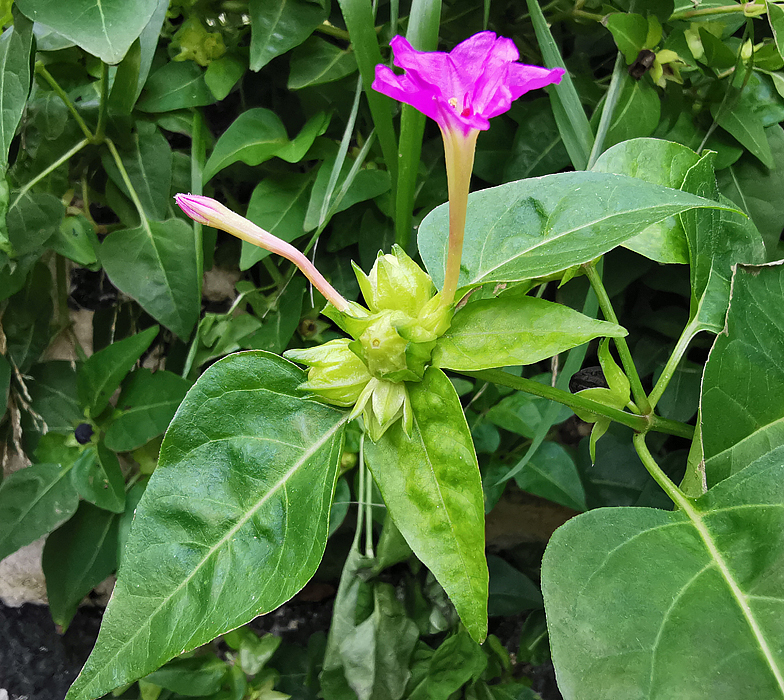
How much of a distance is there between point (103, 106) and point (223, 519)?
0.44 m

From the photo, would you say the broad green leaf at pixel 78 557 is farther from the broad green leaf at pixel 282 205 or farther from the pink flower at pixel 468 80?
the pink flower at pixel 468 80

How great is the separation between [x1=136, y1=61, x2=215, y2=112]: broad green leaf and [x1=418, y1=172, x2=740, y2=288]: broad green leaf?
1.15 feet

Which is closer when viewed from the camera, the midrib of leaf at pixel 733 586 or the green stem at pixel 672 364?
the midrib of leaf at pixel 733 586

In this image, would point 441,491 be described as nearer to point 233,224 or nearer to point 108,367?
point 233,224

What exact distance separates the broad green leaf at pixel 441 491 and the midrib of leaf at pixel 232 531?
0.04 meters

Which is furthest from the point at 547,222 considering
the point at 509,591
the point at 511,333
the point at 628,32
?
the point at 509,591

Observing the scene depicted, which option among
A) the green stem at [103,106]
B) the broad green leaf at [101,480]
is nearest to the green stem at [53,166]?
the green stem at [103,106]

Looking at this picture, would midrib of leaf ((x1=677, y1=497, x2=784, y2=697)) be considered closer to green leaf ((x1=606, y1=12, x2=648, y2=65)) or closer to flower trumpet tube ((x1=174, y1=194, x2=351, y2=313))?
flower trumpet tube ((x1=174, y1=194, x2=351, y2=313))

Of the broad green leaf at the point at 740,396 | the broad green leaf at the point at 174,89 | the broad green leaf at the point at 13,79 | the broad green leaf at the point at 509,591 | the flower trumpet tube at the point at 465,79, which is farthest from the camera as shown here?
the broad green leaf at the point at 509,591

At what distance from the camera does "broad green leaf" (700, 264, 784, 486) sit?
361 millimetres

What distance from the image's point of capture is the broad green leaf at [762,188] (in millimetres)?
550

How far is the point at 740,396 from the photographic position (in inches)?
14.4

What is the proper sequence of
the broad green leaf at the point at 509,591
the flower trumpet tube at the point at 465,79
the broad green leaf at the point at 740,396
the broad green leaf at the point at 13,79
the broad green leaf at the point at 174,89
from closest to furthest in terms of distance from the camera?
the flower trumpet tube at the point at 465,79, the broad green leaf at the point at 740,396, the broad green leaf at the point at 13,79, the broad green leaf at the point at 174,89, the broad green leaf at the point at 509,591

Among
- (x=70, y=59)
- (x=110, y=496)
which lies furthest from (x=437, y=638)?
(x=70, y=59)
